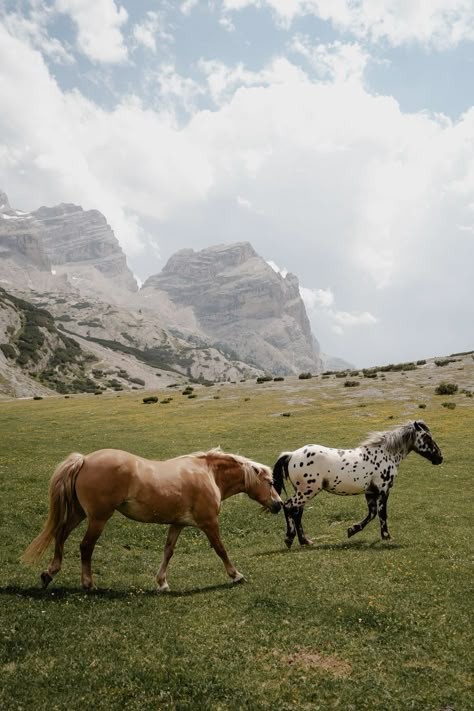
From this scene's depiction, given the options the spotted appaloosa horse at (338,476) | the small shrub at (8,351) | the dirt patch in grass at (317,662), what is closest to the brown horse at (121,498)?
the dirt patch in grass at (317,662)

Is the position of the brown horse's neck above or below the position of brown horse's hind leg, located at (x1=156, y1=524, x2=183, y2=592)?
above

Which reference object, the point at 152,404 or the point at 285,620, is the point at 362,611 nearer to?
the point at 285,620

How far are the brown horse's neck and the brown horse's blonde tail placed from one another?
3.99 metres

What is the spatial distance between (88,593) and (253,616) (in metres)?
4.32

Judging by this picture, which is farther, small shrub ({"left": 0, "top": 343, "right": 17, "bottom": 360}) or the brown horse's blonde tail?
small shrub ({"left": 0, "top": 343, "right": 17, "bottom": 360})

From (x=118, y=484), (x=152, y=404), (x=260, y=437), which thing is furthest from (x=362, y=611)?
(x=152, y=404)

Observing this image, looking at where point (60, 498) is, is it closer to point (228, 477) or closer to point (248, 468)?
point (228, 477)

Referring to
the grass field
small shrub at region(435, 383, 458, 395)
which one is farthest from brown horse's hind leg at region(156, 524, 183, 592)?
small shrub at region(435, 383, 458, 395)

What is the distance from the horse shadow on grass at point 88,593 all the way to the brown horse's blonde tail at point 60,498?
29.2 inches

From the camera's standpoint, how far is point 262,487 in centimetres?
1473

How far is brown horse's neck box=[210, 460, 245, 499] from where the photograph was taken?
46.5 ft

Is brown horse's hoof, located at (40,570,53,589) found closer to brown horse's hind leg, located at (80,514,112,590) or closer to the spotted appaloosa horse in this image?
brown horse's hind leg, located at (80,514,112,590)

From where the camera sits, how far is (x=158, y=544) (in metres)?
18.8

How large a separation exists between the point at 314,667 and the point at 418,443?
12.3 meters
